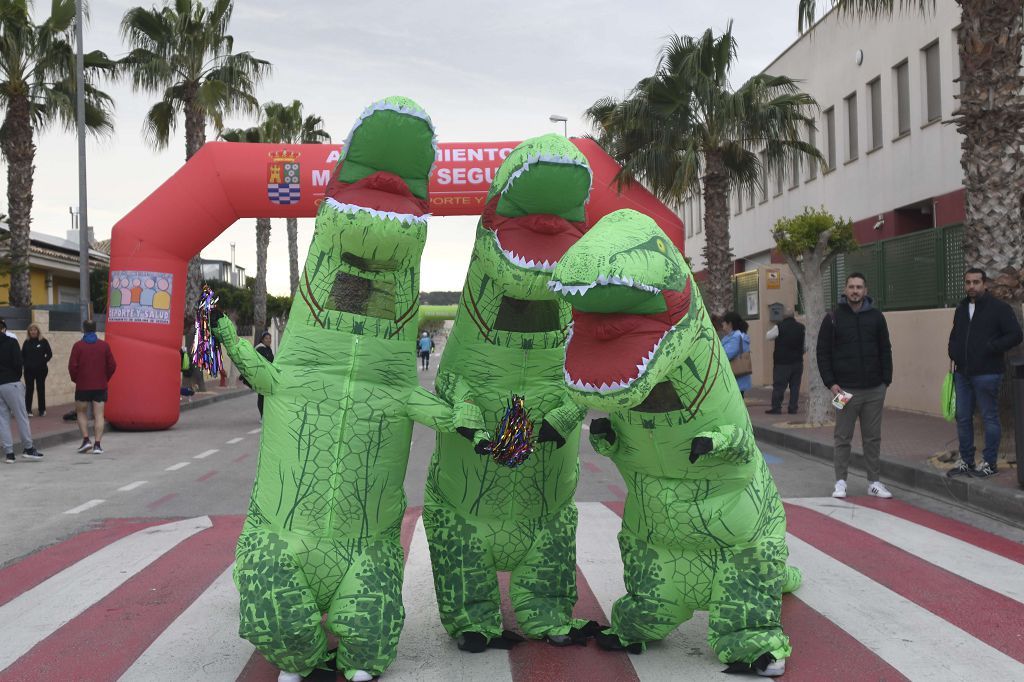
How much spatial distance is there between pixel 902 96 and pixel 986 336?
14.3 meters

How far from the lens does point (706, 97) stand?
16.5 meters

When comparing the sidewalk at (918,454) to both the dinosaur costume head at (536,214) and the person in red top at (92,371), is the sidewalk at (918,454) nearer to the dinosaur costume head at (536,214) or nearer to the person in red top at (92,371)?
the dinosaur costume head at (536,214)

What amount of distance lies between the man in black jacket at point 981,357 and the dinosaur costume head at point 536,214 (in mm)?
5773

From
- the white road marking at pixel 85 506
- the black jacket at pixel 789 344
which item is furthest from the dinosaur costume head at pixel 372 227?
the black jacket at pixel 789 344

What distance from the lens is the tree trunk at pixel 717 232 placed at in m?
17.7

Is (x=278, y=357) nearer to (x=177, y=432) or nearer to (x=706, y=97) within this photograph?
(x=177, y=432)

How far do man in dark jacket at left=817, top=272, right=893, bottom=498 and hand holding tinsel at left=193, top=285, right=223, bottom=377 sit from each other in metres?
5.66

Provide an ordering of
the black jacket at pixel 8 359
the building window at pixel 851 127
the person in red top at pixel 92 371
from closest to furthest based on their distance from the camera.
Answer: the black jacket at pixel 8 359
the person in red top at pixel 92 371
the building window at pixel 851 127

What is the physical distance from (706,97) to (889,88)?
693 cm

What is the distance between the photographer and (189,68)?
21469 mm

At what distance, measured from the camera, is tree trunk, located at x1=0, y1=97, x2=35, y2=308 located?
1956cm

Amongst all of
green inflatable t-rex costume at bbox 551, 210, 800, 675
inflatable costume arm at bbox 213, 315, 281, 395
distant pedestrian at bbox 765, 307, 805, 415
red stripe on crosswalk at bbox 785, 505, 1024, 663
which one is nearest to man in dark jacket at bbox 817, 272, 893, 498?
red stripe on crosswalk at bbox 785, 505, 1024, 663

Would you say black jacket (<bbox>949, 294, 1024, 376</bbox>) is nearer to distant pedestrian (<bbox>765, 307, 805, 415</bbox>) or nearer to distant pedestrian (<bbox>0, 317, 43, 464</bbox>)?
distant pedestrian (<bbox>765, 307, 805, 415</bbox>)

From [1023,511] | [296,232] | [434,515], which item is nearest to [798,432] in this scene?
[1023,511]
